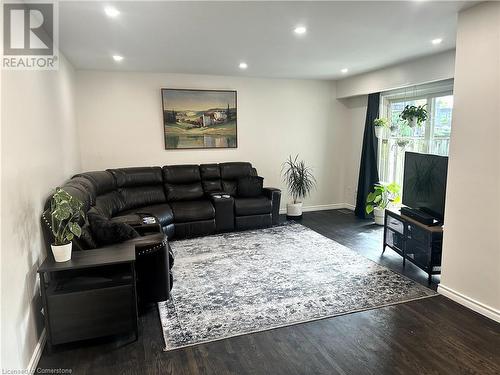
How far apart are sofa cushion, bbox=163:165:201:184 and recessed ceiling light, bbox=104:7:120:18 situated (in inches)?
114

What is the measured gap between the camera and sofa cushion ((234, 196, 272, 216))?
530 centimetres

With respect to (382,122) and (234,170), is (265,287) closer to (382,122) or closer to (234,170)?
(234,170)

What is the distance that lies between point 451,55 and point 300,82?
2751 mm

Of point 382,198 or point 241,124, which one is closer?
point 382,198

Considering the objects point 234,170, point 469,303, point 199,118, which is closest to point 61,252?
point 469,303

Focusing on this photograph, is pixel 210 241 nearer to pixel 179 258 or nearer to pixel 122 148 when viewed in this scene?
pixel 179 258

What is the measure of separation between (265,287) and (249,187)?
100 inches

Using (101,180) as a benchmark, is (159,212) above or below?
below

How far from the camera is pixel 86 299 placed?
2.35 m

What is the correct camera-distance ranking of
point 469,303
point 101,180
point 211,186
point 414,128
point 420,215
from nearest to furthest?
point 469,303, point 420,215, point 101,180, point 414,128, point 211,186

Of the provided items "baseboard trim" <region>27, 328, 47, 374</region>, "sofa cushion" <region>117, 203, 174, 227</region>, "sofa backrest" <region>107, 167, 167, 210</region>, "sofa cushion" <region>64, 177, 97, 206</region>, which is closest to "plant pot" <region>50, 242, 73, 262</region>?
"baseboard trim" <region>27, 328, 47, 374</region>

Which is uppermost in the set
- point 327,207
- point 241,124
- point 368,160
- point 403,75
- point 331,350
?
point 403,75

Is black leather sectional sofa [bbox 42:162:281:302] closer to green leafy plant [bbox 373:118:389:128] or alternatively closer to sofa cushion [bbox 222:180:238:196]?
sofa cushion [bbox 222:180:238:196]

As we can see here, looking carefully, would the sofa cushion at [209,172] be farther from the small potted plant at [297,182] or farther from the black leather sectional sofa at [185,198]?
the small potted plant at [297,182]
